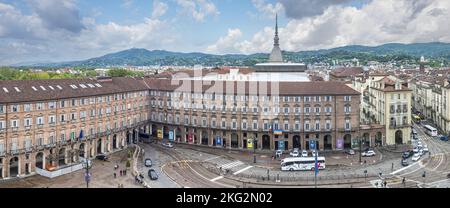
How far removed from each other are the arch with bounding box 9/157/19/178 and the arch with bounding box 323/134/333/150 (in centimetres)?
6380

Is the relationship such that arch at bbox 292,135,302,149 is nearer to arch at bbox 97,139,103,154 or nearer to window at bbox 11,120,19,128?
arch at bbox 97,139,103,154

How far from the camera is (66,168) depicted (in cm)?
7450

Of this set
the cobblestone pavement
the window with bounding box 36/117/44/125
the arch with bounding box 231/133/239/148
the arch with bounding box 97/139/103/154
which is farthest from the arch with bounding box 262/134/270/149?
the window with bounding box 36/117/44/125

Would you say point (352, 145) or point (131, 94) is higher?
point (131, 94)

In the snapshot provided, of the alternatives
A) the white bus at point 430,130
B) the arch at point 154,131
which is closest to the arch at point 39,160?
the arch at point 154,131

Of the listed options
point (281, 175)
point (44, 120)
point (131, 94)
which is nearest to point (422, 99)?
point (281, 175)

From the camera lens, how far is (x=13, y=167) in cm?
7538

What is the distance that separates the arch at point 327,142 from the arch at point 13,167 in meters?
63.8

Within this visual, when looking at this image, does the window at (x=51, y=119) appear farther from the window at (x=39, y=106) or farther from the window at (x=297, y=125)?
the window at (x=297, y=125)

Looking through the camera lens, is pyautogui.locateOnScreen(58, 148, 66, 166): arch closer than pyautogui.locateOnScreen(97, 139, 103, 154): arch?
Yes

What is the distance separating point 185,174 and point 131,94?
35585 millimetres

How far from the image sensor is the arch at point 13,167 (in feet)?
239

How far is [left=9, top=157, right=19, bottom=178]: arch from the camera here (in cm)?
7281
